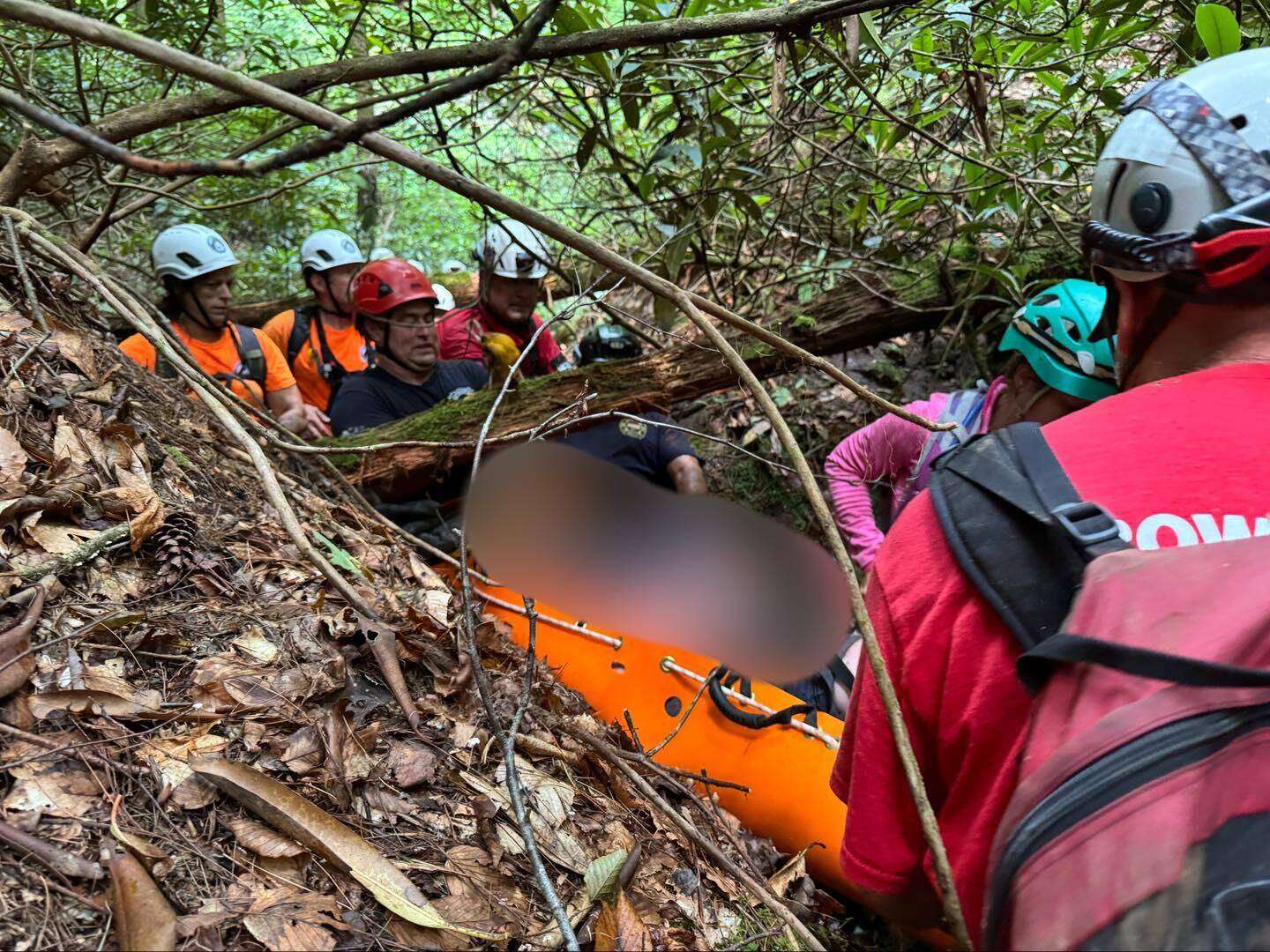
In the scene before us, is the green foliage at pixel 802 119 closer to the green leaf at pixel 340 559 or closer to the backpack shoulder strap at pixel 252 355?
the green leaf at pixel 340 559

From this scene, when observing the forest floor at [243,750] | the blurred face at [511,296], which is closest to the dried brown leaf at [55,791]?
the forest floor at [243,750]

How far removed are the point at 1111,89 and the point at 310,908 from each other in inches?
169

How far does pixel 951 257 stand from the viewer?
207 inches

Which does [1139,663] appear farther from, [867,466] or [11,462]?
[867,466]

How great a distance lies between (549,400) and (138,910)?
3251 mm

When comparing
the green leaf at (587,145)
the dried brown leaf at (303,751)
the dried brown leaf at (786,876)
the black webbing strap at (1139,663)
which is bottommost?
the dried brown leaf at (786,876)

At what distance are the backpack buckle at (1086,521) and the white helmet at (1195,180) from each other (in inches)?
21.2

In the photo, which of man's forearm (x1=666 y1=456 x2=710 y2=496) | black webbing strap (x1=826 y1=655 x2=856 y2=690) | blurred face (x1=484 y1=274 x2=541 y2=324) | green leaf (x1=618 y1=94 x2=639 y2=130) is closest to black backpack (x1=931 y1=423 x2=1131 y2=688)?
black webbing strap (x1=826 y1=655 x2=856 y2=690)

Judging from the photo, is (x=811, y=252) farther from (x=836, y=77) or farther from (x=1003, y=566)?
(x=1003, y=566)

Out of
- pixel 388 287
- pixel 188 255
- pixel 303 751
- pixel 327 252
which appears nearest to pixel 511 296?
pixel 388 287

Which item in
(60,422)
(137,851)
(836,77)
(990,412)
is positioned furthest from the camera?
(836,77)

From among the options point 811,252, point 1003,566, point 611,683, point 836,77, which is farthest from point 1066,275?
point 1003,566

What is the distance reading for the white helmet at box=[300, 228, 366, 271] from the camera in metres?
6.76

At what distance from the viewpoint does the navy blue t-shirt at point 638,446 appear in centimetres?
398
